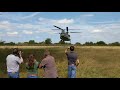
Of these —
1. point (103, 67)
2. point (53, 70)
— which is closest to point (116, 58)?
point (103, 67)

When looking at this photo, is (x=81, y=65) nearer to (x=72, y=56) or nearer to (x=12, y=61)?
(x=72, y=56)

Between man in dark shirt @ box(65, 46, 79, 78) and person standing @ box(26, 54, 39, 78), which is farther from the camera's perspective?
man in dark shirt @ box(65, 46, 79, 78)

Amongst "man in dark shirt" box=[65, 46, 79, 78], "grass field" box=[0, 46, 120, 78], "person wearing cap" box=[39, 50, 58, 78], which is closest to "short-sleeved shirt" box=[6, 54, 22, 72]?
"person wearing cap" box=[39, 50, 58, 78]

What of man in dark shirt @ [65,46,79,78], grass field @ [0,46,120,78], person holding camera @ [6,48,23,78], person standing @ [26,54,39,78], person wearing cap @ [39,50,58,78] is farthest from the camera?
grass field @ [0,46,120,78]

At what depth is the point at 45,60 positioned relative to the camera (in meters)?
7.40

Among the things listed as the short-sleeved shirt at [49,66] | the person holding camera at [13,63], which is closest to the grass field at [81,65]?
the person holding camera at [13,63]

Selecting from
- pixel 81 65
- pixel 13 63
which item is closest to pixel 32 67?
pixel 13 63

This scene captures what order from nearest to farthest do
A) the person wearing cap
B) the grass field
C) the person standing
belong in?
the person standing
the person wearing cap
the grass field

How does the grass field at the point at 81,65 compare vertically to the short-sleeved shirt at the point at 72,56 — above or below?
below

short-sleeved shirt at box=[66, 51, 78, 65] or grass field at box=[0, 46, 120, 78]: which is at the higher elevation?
short-sleeved shirt at box=[66, 51, 78, 65]

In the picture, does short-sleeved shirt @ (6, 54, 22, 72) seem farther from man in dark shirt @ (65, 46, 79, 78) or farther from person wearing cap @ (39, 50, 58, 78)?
man in dark shirt @ (65, 46, 79, 78)

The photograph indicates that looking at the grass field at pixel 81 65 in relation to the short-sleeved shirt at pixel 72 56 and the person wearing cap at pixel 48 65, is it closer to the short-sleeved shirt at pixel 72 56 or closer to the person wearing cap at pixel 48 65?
the short-sleeved shirt at pixel 72 56
